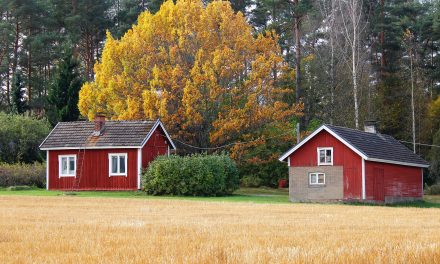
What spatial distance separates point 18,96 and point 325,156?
36.1m

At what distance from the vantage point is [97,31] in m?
75.9

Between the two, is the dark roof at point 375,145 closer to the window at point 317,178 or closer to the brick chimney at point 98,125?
the window at point 317,178

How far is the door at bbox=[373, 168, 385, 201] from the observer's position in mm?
44469

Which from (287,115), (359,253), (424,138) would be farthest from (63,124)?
(359,253)

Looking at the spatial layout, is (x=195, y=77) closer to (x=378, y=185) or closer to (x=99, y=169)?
(x=99, y=169)

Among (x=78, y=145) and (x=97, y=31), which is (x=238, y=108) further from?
→ (x=97, y=31)

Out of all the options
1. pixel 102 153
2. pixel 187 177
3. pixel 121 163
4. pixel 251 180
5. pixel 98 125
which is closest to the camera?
pixel 187 177

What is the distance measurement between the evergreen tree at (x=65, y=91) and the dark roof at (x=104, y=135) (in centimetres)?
1283

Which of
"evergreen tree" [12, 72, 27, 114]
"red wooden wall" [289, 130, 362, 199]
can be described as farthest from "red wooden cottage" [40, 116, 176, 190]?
"evergreen tree" [12, 72, 27, 114]

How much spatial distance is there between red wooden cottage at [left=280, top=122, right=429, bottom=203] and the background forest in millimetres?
8344

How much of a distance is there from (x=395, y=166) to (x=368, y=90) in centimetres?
1394

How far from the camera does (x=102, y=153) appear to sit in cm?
4891

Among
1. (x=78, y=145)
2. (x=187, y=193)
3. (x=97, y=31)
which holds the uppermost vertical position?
(x=97, y=31)

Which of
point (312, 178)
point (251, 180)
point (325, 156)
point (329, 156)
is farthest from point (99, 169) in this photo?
point (251, 180)
